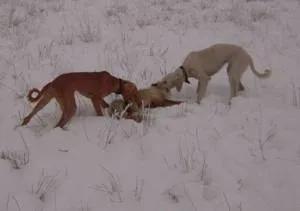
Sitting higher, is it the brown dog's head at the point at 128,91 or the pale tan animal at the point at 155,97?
the brown dog's head at the point at 128,91

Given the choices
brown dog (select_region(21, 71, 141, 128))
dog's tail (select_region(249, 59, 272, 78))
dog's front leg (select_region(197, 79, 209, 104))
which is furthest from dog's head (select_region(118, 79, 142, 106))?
dog's tail (select_region(249, 59, 272, 78))

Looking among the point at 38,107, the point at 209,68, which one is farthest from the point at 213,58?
the point at 38,107

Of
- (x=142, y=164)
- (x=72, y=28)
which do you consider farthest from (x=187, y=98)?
(x=72, y=28)

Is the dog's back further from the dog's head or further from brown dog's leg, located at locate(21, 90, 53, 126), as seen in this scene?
brown dog's leg, located at locate(21, 90, 53, 126)

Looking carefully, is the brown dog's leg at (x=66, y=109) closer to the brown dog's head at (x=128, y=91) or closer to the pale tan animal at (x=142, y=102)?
the pale tan animal at (x=142, y=102)

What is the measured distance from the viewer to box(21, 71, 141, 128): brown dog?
4.54 m

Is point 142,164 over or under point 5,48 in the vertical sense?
under

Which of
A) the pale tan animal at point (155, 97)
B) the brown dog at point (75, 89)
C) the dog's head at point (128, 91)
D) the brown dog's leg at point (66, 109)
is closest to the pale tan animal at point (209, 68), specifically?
the pale tan animal at point (155, 97)

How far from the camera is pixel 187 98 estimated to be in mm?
5879

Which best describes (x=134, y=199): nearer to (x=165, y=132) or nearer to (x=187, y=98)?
(x=165, y=132)

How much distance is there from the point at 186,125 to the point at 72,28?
434 cm

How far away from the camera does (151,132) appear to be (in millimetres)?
4430

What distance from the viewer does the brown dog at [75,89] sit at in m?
4.54

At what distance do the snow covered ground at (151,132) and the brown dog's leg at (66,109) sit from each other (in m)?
0.13
